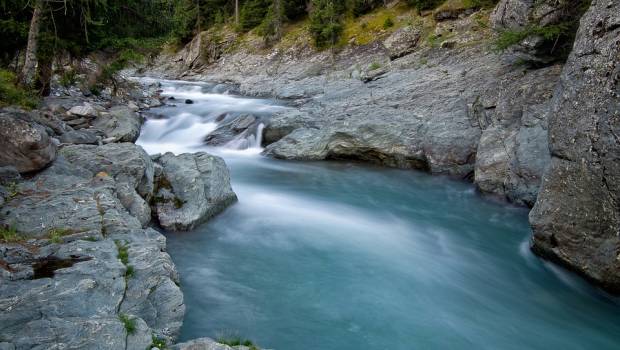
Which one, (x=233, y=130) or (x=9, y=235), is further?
(x=233, y=130)

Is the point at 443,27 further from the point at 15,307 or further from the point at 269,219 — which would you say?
the point at 15,307

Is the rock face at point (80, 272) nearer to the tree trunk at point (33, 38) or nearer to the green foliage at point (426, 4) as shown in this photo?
the tree trunk at point (33, 38)

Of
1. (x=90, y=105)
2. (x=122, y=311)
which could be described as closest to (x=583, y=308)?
(x=122, y=311)

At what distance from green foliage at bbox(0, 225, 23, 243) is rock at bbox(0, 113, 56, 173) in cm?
168

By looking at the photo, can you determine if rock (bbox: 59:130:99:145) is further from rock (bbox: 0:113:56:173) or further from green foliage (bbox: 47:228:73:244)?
green foliage (bbox: 47:228:73:244)

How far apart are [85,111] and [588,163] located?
41.0 feet

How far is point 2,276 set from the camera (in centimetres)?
429

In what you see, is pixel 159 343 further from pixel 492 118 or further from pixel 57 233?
pixel 492 118

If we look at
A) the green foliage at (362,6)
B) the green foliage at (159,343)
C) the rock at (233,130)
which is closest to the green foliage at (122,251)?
the green foliage at (159,343)

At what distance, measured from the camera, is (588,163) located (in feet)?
20.4

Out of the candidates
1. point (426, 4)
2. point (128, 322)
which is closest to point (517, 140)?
point (128, 322)

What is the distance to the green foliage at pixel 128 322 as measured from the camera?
3.79 m

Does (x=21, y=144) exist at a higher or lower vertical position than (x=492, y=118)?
lower

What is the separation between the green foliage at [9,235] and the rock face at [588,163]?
25.7ft
